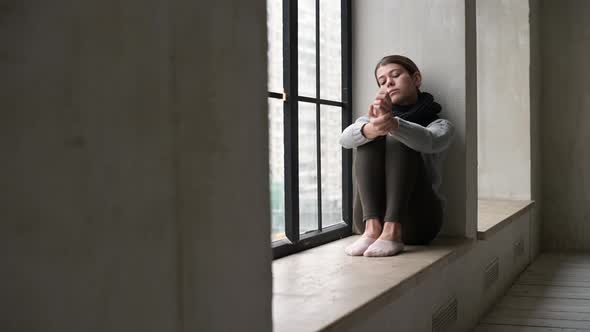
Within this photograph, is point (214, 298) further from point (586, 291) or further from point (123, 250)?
point (586, 291)

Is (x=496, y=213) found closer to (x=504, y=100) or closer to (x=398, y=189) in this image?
(x=504, y=100)

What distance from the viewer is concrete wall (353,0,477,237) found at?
278 cm

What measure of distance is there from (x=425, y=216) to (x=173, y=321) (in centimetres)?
175

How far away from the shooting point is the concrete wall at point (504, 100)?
437cm

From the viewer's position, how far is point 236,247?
1.04 m

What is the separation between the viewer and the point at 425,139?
231cm

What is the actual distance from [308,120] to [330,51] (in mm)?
413

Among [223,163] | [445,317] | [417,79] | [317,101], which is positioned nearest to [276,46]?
[317,101]

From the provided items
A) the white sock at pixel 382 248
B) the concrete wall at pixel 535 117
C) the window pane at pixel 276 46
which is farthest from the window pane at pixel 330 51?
the concrete wall at pixel 535 117

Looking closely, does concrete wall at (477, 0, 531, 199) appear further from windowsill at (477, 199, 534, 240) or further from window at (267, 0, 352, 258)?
window at (267, 0, 352, 258)

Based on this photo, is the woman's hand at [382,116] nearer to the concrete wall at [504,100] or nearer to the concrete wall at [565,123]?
the concrete wall at [504,100]

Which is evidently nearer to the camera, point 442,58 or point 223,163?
point 223,163

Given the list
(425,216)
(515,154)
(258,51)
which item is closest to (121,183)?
(258,51)

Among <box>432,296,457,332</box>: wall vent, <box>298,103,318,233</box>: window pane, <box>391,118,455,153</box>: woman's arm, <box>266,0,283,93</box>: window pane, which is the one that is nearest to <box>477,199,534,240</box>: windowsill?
<box>432,296,457,332</box>: wall vent
